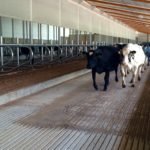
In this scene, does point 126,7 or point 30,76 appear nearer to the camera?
point 30,76

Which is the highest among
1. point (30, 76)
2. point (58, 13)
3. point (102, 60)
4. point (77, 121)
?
point (58, 13)

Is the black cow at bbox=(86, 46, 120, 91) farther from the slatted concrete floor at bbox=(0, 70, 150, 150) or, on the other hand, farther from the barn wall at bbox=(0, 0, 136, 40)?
the barn wall at bbox=(0, 0, 136, 40)

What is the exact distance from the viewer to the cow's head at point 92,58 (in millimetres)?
6461

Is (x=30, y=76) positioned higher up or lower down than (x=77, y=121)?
higher up

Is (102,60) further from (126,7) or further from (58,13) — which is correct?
(126,7)

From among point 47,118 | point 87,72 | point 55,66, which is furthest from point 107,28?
point 47,118

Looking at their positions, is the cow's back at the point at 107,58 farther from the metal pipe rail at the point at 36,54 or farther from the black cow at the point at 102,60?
the metal pipe rail at the point at 36,54

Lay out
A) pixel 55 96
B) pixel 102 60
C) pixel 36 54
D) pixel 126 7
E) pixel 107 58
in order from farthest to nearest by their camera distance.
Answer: pixel 126 7
pixel 36 54
pixel 107 58
pixel 102 60
pixel 55 96

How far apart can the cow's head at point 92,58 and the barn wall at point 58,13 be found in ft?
5.63

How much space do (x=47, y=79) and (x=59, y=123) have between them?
303cm

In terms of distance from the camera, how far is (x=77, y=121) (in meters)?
4.06

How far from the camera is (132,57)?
714 cm

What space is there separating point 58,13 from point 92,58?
9.55 ft

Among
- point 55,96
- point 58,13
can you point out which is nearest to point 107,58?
point 55,96
